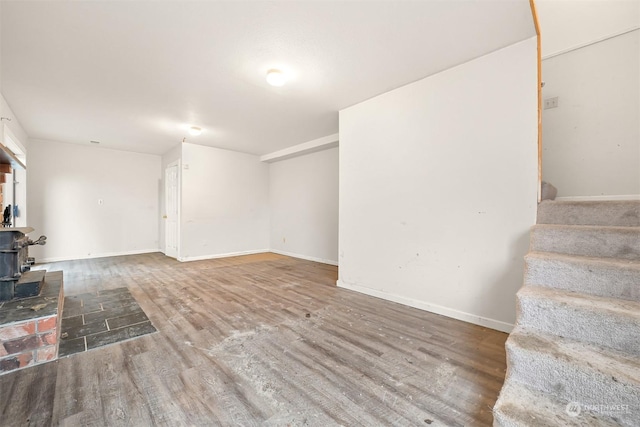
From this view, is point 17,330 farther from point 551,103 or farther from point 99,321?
point 551,103

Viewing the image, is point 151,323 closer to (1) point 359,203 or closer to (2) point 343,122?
(1) point 359,203

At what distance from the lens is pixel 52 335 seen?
184cm

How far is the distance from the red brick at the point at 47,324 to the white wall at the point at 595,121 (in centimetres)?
485

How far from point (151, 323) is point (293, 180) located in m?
4.37

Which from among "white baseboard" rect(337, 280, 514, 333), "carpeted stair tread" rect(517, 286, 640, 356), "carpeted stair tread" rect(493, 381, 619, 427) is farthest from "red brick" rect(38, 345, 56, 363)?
"carpeted stair tread" rect(517, 286, 640, 356)

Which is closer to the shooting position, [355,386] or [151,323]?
[355,386]

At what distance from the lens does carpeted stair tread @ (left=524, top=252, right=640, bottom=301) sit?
142 centimetres

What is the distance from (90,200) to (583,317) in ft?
26.2

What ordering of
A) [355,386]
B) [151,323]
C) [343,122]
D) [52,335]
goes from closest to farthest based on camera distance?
[355,386] < [52,335] < [151,323] < [343,122]

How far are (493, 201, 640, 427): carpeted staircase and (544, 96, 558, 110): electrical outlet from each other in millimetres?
1545

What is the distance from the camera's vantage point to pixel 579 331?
4.33ft

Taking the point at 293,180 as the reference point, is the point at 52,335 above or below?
below

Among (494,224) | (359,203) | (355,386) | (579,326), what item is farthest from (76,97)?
(579,326)

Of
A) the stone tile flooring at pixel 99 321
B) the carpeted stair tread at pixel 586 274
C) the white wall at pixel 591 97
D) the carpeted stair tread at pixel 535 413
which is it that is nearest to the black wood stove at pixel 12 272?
the stone tile flooring at pixel 99 321
